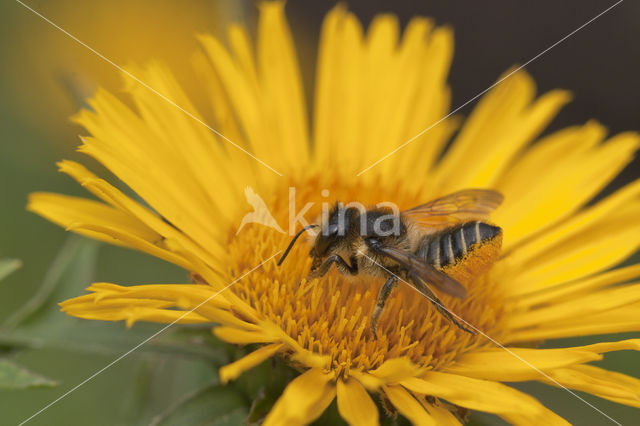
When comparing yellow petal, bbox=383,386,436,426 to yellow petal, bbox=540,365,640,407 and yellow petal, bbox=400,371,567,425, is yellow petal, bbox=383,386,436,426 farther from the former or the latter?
yellow petal, bbox=540,365,640,407

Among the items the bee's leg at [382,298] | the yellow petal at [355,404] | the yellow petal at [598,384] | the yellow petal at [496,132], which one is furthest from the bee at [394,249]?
the yellow petal at [496,132]

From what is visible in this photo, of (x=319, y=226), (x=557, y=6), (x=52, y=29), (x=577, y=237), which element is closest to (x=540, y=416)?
(x=319, y=226)

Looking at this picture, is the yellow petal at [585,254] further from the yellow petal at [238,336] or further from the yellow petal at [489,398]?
the yellow petal at [238,336]

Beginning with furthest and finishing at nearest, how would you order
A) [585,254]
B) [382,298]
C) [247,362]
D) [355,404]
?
[585,254] < [382,298] < [355,404] < [247,362]

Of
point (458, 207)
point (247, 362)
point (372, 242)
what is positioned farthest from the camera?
point (458, 207)

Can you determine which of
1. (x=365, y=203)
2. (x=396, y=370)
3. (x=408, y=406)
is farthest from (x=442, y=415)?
(x=365, y=203)

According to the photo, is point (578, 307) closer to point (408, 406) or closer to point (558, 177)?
point (558, 177)
